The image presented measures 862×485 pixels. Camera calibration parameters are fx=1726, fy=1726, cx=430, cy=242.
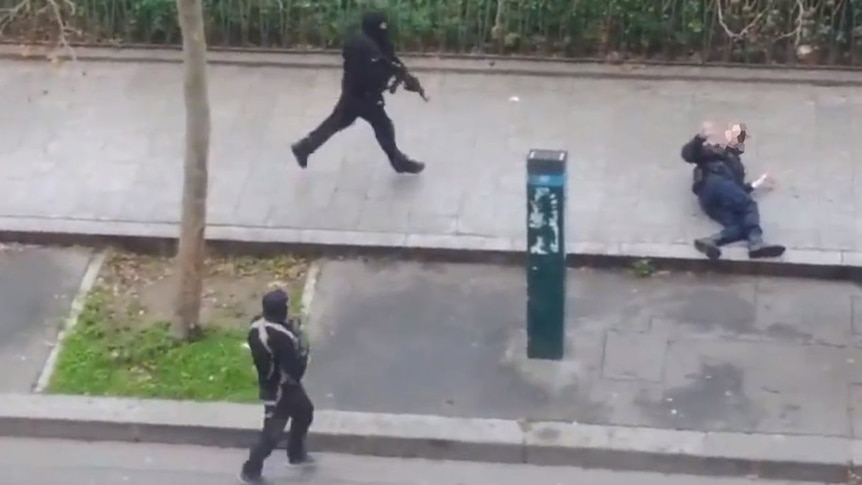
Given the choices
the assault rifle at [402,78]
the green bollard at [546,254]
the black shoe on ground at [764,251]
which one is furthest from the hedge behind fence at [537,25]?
the green bollard at [546,254]

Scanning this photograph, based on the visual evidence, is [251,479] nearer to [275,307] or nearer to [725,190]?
[275,307]

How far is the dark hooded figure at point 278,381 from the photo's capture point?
8.33 meters

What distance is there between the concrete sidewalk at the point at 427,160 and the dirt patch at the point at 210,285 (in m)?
0.19

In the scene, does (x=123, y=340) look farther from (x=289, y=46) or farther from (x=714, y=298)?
(x=289, y=46)

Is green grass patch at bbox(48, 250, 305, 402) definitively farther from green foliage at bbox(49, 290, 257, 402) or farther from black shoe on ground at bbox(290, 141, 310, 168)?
black shoe on ground at bbox(290, 141, 310, 168)

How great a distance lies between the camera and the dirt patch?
1028cm

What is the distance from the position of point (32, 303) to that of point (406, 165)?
2.75m

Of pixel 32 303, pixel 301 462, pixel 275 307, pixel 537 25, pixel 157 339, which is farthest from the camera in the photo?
pixel 537 25

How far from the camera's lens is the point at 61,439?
940 cm

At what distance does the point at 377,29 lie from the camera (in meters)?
11.2

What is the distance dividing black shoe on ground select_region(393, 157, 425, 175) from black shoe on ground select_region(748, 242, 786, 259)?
244cm

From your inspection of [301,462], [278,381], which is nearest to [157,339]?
[301,462]

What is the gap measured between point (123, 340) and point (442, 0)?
16.0 ft

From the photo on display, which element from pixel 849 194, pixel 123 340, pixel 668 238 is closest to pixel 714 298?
pixel 668 238
